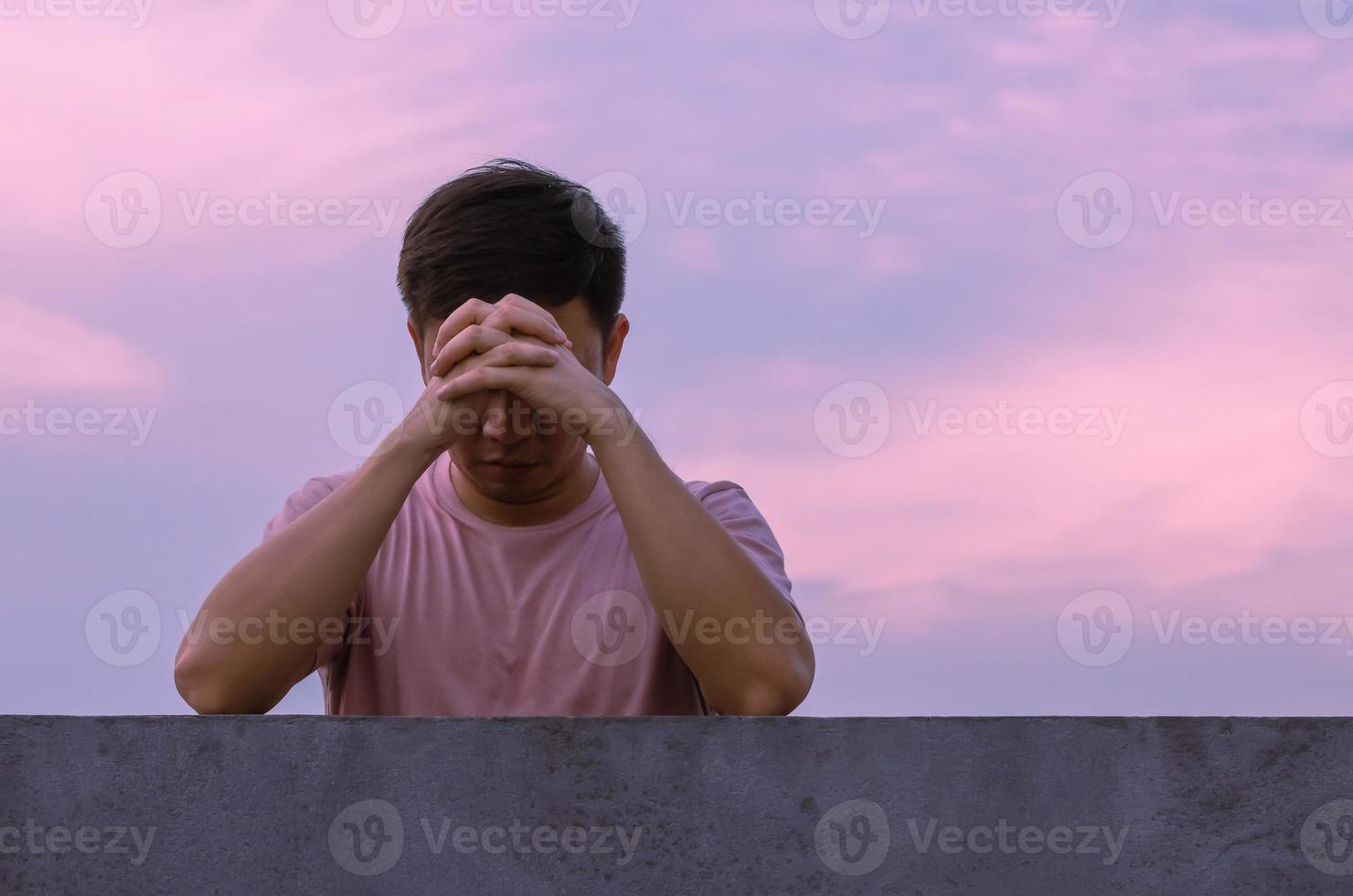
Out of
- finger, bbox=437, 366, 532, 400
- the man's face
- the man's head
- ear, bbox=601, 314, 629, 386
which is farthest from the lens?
ear, bbox=601, 314, 629, 386

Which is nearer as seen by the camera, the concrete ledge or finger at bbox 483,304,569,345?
the concrete ledge

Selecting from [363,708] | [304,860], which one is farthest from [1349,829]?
[363,708]

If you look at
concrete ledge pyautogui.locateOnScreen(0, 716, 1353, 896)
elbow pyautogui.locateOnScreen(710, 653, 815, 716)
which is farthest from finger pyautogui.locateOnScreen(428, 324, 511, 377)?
concrete ledge pyautogui.locateOnScreen(0, 716, 1353, 896)

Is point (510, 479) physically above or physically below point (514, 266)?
below

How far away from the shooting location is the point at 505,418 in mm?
2477

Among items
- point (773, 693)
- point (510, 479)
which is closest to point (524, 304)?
point (510, 479)

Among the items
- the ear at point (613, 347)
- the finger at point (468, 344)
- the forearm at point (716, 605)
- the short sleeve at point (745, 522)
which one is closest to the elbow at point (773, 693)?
the forearm at point (716, 605)

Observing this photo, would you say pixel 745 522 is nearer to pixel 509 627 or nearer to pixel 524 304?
pixel 509 627

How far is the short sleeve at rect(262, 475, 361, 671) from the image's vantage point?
242cm

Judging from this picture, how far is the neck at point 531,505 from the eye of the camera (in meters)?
2.77

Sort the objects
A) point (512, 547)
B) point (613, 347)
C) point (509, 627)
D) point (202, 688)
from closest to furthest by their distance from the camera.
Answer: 1. point (202, 688)
2. point (509, 627)
3. point (512, 547)
4. point (613, 347)

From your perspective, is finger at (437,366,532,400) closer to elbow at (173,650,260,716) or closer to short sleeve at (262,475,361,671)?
short sleeve at (262,475,361,671)

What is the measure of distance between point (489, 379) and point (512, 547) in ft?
1.55

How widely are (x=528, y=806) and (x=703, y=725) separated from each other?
0.24 metres
